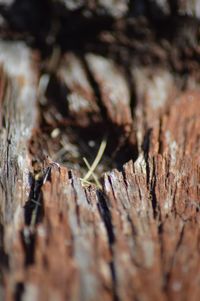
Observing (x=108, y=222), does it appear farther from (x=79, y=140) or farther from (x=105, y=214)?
(x=79, y=140)

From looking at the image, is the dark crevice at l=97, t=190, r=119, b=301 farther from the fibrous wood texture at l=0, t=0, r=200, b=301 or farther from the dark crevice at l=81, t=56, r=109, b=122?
the dark crevice at l=81, t=56, r=109, b=122

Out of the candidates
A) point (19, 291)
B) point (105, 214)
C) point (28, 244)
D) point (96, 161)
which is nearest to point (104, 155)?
point (96, 161)

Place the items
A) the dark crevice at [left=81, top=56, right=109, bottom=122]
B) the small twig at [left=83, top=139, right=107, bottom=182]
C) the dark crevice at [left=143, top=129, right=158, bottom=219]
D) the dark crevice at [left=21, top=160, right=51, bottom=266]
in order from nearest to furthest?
Answer: 1. the dark crevice at [left=21, top=160, right=51, bottom=266]
2. the dark crevice at [left=143, top=129, right=158, bottom=219]
3. the small twig at [left=83, top=139, right=107, bottom=182]
4. the dark crevice at [left=81, top=56, right=109, bottom=122]

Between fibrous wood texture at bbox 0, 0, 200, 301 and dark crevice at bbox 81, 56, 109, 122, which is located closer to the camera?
fibrous wood texture at bbox 0, 0, 200, 301

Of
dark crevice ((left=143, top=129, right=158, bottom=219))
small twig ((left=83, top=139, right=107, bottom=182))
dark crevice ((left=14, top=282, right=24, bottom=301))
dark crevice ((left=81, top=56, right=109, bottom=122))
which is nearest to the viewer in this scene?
dark crevice ((left=14, top=282, right=24, bottom=301))

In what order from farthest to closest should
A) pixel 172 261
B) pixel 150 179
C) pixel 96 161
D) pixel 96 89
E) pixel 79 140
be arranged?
pixel 96 89 < pixel 79 140 < pixel 96 161 < pixel 150 179 < pixel 172 261

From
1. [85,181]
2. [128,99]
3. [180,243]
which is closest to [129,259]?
[180,243]

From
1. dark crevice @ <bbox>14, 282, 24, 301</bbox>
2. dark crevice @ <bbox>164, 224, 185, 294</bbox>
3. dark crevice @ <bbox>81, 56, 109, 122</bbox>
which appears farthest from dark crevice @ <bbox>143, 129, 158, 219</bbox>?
dark crevice @ <bbox>14, 282, 24, 301</bbox>

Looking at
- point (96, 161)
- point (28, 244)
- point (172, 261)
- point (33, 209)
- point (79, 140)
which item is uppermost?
point (79, 140)

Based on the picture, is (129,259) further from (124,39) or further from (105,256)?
(124,39)
